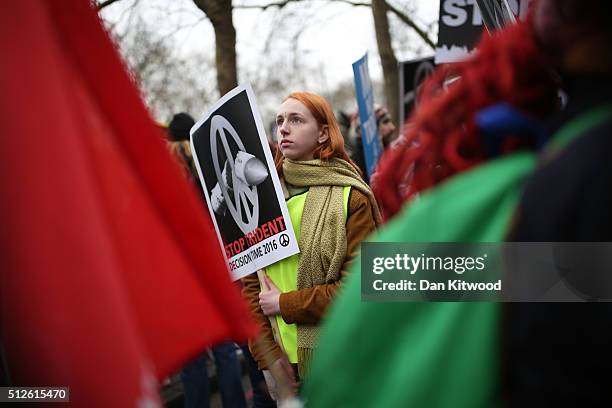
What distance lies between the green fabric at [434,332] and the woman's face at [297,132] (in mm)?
1831

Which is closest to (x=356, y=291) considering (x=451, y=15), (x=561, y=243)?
(x=561, y=243)

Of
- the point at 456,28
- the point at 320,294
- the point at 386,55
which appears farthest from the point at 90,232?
the point at 386,55

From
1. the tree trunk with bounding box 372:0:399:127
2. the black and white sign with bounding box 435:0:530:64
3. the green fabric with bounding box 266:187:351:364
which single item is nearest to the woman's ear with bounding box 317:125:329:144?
the green fabric with bounding box 266:187:351:364

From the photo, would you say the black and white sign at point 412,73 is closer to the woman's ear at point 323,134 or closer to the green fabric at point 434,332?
the woman's ear at point 323,134

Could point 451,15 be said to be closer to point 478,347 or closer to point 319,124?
point 319,124

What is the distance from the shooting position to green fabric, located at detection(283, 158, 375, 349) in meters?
2.64

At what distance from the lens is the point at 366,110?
5.14 m

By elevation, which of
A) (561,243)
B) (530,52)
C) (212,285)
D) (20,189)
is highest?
(530,52)

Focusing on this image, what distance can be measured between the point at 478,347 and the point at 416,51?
14.4m

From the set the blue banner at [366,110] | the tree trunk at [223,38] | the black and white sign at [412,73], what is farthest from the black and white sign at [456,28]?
the tree trunk at [223,38]

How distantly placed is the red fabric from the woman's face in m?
1.49

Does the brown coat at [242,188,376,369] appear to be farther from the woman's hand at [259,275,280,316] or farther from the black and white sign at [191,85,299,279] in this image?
the black and white sign at [191,85,299,279]

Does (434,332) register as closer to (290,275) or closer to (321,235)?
(321,235)

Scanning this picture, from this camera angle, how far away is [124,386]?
3.71ft
